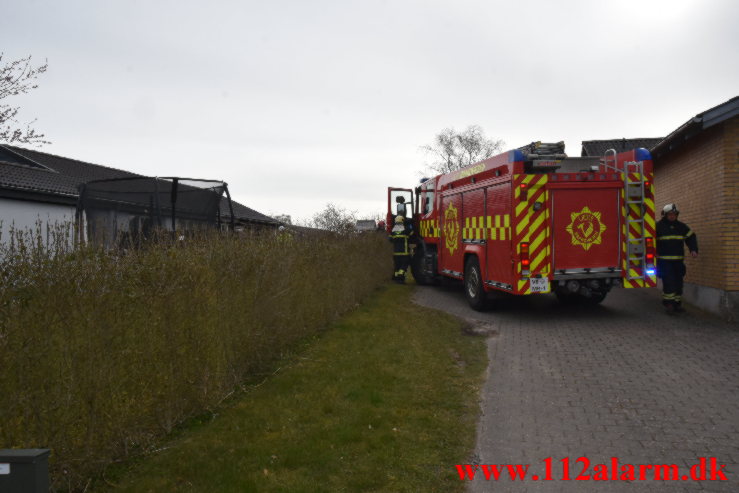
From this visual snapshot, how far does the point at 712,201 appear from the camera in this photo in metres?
9.45

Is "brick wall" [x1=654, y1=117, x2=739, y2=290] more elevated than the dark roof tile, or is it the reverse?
the dark roof tile

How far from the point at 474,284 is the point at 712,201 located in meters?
4.51

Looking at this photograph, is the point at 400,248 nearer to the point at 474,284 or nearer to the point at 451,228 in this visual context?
the point at 451,228

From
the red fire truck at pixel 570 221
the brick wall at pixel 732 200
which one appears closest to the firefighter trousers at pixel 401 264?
the red fire truck at pixel 570 221

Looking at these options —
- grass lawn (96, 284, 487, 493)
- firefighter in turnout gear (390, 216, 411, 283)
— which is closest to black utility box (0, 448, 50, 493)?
grass lawn (96, 284, 487, 493)

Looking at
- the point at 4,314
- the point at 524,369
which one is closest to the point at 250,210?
the point at 524,369

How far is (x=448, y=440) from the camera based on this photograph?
4309 millimetres

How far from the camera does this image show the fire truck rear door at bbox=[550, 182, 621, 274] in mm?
9203

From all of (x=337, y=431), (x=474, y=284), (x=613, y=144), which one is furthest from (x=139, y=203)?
(x=613, y=144)

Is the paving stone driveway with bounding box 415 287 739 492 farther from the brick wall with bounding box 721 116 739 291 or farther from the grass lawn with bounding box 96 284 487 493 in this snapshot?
Answer: the brick wall with bounding box 721 116 739 291

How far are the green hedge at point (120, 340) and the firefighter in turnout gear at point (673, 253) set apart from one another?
7113mm

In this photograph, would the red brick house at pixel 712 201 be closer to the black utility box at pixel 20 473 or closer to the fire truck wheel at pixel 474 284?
the fire truck wheel at pixel 474 284

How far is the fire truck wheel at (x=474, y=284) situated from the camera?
35.2ft

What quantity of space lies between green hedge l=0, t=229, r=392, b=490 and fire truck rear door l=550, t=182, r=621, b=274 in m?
5.29
